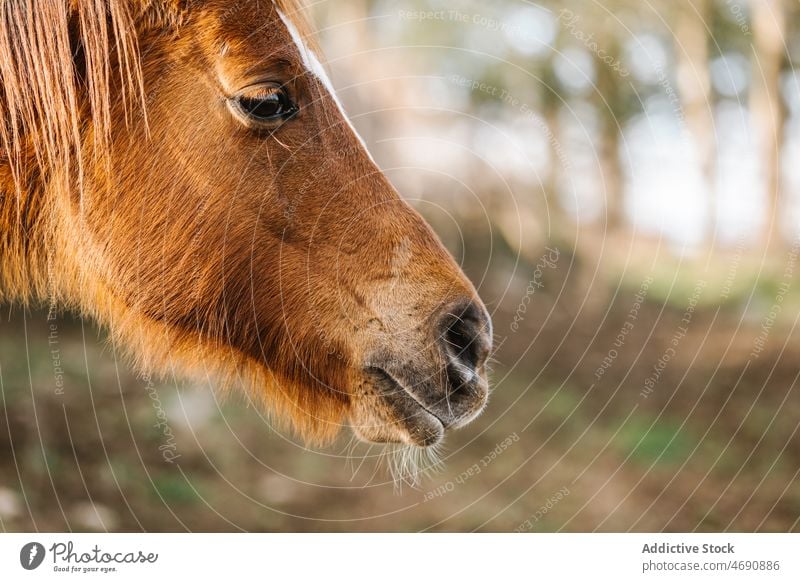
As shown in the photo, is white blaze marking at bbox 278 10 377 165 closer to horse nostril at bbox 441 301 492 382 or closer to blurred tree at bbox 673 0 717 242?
horse nostril at bbox 441 301 492 382

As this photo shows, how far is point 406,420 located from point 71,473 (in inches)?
72.3

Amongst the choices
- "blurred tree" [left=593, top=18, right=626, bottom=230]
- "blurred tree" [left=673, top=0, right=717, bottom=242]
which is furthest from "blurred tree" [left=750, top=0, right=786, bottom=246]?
"blurred tree" [left=593, top=18, right=626, bottom=230]

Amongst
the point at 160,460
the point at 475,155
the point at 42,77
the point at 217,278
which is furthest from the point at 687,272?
the point at 42,77

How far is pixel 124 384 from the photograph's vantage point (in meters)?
2.76

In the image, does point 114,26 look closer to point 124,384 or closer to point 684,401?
point 124,384

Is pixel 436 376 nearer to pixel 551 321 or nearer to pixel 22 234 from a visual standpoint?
pixel 22 234

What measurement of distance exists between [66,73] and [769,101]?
140 inches

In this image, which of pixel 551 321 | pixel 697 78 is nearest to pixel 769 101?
pixel 697 78

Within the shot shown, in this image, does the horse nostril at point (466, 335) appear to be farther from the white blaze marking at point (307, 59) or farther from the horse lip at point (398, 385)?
the white blaze marking at point (307, 59)
